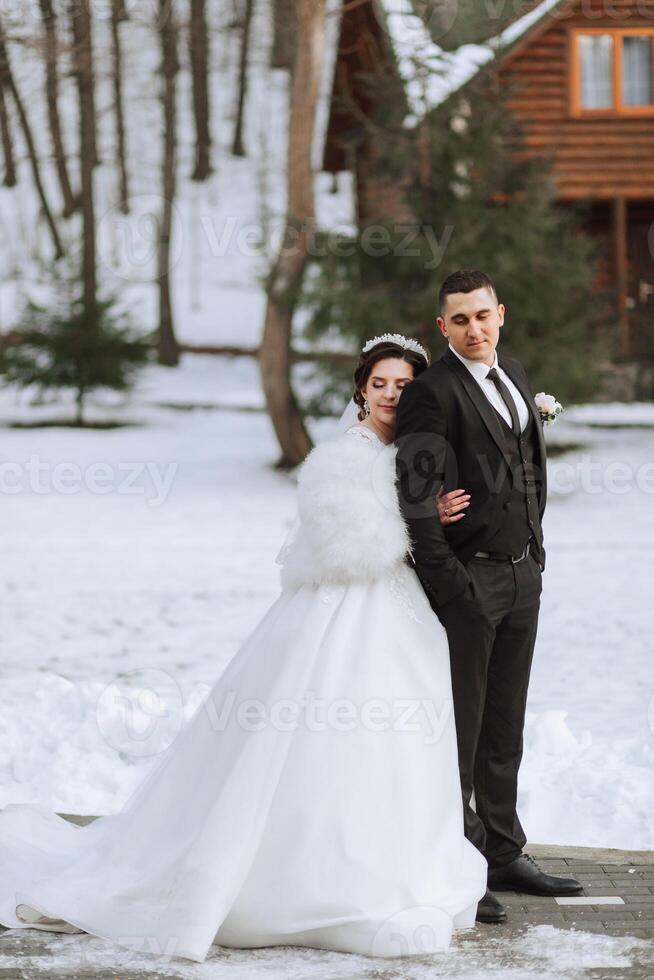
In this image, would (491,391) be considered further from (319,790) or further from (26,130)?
(26,130)

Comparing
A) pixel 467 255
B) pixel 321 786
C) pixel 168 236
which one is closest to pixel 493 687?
pixel 321 786

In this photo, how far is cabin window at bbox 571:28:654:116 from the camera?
71.3ft

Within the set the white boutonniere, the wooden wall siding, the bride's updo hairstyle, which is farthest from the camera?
the wooden wall siding

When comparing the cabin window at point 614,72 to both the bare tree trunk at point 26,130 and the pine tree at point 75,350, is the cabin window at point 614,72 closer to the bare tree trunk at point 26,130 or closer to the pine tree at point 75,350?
the pine tree at point 75,350

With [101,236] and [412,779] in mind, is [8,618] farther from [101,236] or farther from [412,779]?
[101,236]

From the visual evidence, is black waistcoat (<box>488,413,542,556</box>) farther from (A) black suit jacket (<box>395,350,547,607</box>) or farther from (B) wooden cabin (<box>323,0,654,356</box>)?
(B) wooden cabin (<box>323,0,654,356</box>)

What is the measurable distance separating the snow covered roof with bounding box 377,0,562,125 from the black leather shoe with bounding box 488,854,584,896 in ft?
42.2

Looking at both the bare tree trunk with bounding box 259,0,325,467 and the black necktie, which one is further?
the bare tree trunk with bounding box 259,0,325,467

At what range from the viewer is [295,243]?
16.3 m

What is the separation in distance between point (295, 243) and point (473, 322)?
1219 centimetres

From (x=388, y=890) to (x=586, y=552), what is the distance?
29.4ft

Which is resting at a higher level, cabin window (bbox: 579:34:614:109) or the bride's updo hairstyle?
cabin window (bbox: 579:34:614:109)

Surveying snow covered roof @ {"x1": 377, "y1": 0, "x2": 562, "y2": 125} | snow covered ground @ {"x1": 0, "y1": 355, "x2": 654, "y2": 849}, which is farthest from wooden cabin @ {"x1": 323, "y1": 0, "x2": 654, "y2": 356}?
snow covered ground @ {"x1": 0, "y1": 355, "x2": 654, "y2": 849}

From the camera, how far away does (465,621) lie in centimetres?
433
